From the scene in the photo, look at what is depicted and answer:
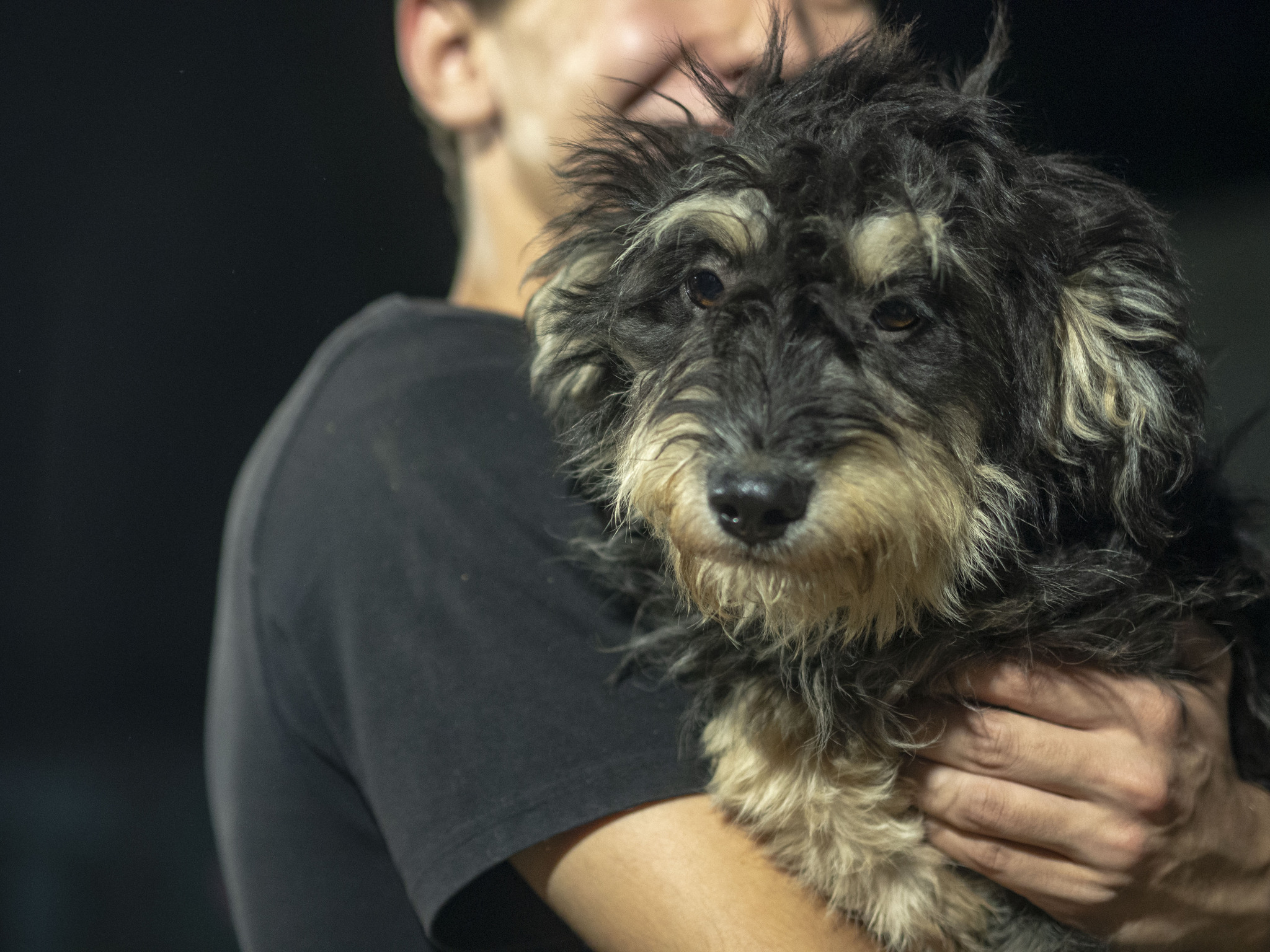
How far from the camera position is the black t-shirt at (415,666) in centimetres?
174

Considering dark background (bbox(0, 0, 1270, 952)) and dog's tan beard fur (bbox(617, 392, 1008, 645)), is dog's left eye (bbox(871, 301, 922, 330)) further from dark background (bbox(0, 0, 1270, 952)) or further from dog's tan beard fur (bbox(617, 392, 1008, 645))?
dark background (bbox(0, 0, 1270, 952))

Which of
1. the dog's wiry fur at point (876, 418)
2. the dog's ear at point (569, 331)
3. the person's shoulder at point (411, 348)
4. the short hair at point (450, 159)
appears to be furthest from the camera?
the short hair at point (450, 159)

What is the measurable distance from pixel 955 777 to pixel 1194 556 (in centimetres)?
65

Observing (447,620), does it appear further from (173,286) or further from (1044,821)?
(173,286)

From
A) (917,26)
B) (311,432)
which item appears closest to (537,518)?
(311,432)

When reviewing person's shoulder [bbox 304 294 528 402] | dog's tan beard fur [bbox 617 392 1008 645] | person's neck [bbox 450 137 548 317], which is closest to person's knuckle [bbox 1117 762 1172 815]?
dog's tan beard fur [bbox 617 392 1008 645]

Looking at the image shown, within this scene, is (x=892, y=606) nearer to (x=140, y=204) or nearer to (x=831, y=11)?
(x=831, y=11)

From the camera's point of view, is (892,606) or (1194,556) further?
(1194,556)

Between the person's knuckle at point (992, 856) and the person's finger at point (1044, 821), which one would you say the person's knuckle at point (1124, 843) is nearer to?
the person's finger at point (1044, 821)

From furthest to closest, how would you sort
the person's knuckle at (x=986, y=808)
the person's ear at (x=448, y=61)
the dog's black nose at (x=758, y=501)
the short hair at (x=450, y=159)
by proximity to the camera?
the short hair at (x=450, y=159)
the person's ear at (x=448, y=61)
the person's knuckle at (x=986, y=808)
the dog's black nose at (x=758, y=501)

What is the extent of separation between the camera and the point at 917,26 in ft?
6.17

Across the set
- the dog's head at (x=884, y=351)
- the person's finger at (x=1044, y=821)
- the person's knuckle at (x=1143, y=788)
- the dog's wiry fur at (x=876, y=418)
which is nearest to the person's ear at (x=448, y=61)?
the dog's wiry fur at (x=876, y=418)

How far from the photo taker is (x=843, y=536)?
1491 mm

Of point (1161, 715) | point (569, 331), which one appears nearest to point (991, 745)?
point (1161, 715)
